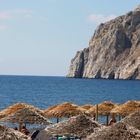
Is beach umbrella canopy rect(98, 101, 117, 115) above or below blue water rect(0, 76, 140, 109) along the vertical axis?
above

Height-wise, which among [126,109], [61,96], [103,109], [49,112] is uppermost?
[126,109]

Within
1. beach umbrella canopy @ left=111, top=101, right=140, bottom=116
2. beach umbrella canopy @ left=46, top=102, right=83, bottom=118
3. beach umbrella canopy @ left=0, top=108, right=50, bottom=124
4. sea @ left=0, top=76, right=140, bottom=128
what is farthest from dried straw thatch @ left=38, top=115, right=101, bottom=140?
sea @ left=0, top=76, right=140, bottom=128

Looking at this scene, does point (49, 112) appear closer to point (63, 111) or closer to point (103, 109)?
point (63, 111)

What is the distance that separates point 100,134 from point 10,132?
309cm

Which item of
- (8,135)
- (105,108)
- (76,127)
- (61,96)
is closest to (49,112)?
(105,108)

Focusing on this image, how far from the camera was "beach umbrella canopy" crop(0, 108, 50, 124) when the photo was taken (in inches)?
1152

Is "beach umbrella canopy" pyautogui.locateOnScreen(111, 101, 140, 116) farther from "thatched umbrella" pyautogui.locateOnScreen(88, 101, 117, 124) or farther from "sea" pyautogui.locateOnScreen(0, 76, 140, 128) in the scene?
"sea" pyautogui.locateOnScreen(0, 76, 140, 128)

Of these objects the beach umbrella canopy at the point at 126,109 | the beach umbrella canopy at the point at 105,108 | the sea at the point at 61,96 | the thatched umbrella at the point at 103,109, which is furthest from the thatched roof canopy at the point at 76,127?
the sea at the point at 61,96

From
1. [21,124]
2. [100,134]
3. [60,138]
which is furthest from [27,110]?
[100,134]

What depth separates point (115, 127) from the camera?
57.2ft

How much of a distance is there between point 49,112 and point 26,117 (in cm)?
454

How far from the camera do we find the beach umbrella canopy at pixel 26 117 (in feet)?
96.0

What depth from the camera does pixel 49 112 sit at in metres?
33.9

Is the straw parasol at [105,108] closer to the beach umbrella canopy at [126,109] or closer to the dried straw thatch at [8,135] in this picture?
the beach umbrella canopy at [126,109]
